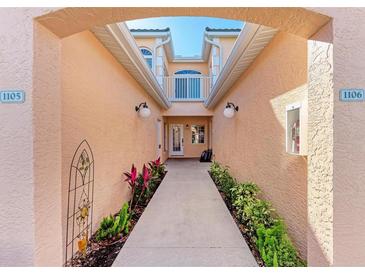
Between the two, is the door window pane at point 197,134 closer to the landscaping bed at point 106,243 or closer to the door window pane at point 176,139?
the door window pane at point 176,139

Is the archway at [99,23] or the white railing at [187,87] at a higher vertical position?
the white railing at [187,87]

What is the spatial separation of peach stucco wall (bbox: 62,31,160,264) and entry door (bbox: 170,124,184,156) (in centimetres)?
905

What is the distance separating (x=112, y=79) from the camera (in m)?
3.61

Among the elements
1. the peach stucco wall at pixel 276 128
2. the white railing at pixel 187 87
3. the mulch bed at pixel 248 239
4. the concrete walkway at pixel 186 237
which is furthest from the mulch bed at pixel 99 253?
the white railing at pixel 187 87

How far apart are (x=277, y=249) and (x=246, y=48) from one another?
314 centimetres

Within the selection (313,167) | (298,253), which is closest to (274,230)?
(298,253)

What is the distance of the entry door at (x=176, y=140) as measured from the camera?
14.0m

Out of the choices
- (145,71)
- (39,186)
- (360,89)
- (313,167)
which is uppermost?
(145,71)

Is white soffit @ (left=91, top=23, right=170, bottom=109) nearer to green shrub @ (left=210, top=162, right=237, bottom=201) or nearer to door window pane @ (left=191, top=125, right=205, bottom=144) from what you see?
green shrub @ (left=210, top=162, right=237, bottom=201)

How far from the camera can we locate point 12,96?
1389mm

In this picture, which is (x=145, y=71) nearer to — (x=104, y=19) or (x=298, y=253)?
(x=104, y=19)

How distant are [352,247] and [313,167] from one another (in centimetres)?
64

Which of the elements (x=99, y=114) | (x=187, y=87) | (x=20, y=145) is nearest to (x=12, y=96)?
(x=20, y=145)

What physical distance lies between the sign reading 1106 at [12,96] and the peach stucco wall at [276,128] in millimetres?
2713
